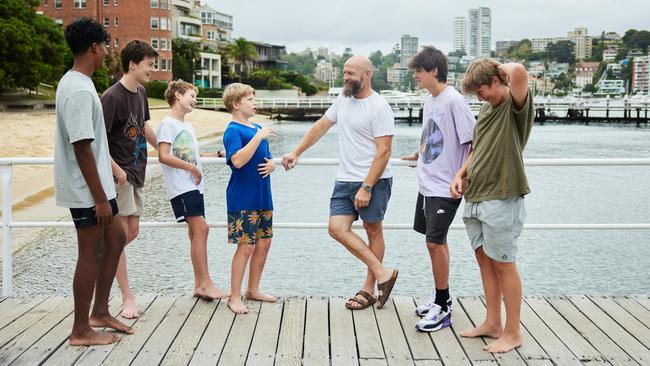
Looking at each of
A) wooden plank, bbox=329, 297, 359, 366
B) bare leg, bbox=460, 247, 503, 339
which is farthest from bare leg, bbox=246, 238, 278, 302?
bare leg, bbox=460, 247, 503, 339

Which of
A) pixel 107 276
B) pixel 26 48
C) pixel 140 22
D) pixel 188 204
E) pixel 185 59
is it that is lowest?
pixel 107 276

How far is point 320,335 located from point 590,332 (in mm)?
1450

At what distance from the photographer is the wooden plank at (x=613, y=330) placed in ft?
12.8

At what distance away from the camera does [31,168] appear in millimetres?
24422

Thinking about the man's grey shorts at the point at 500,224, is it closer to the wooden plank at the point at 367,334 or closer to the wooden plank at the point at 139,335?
the wooden plank at the point at 367,334

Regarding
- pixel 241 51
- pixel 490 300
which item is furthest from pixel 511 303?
pixel 241 51

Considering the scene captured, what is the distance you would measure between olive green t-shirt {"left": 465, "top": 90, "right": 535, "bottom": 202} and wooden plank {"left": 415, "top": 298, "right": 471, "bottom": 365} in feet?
2.49

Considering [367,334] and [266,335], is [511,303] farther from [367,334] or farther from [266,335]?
[266,335]

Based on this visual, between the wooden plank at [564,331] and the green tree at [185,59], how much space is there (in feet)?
259

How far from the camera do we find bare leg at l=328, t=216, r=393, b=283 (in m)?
4.68

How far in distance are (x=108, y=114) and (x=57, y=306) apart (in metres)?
1.30

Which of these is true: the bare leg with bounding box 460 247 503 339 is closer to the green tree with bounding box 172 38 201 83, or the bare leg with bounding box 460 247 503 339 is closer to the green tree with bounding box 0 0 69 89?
the green tree with bounding box 0 0 69 89

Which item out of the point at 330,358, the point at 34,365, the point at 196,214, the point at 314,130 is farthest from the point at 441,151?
the point at 34,365

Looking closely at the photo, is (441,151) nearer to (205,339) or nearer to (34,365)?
(205,339)
